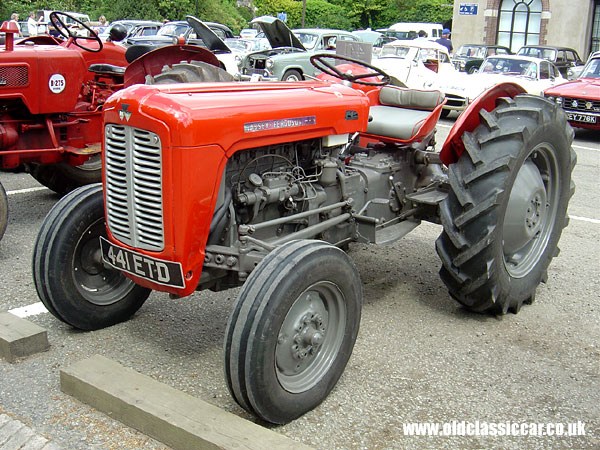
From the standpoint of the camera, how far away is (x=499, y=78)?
45.9 feet

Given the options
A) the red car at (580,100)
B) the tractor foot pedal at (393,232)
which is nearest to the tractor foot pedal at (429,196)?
the tractor foot pedal at (393,232)

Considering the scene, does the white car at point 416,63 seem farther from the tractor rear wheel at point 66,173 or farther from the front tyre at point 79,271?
the front tyre at point 79,271

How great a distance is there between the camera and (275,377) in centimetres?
303

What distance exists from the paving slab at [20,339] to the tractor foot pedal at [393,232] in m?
2.09

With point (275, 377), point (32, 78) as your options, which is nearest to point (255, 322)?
point (275, 377)

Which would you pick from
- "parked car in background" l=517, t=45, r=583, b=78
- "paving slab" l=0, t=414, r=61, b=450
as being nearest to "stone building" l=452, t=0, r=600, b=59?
"parked car in background" l=517, t=45, r=583, b=78

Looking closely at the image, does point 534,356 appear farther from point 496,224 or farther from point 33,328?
point 33,328

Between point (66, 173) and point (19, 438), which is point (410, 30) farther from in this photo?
point (19, 438)

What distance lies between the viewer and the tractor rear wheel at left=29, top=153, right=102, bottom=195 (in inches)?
275

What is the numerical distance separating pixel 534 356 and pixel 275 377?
1.75 m

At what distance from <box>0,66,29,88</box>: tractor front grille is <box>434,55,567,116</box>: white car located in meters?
9.26

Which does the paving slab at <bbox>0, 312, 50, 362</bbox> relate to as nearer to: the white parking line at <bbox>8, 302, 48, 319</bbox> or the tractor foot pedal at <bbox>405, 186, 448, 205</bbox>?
the white parking line at <bbox>8, 302, 48, 319</bbox>

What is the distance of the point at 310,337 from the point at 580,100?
34.0 feet

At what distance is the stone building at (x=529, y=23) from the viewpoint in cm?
2948
